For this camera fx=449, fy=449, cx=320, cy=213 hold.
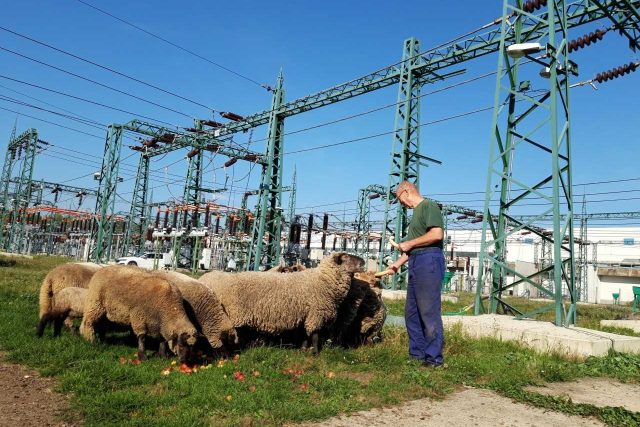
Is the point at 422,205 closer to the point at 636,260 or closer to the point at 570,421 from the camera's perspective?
the point at 570,421

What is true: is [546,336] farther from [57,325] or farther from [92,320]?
[57,325]

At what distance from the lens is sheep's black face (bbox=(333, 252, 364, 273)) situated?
582 cm

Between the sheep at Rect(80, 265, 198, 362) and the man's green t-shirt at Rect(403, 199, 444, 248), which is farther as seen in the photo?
the man's green t-shirt at Rect(403, 199, 444, 248)

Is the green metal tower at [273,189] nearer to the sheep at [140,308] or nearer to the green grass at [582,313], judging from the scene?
the green grass at [582,313]

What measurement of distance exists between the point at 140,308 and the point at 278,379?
1.96 m

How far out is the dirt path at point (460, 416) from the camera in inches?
132

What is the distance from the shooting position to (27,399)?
12.2 feet

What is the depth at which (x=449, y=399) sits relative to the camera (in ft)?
13.2

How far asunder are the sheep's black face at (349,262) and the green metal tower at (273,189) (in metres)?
17.2

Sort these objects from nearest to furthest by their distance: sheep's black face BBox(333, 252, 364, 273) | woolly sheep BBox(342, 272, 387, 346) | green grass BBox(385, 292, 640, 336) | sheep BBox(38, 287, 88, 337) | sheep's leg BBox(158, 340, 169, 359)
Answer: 1. sheep's leg BBox(158, 340, 169, 359)
2. sheep's black face BBox(333, 252, 364, 273)
3. sheep BBox(38, 287, 88, 337)
4. woolly sheep BBox(342, 272, 387, 346)
5. green grass BBox(385, 292, 640, 336)

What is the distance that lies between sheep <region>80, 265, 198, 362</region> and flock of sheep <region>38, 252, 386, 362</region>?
10 mm

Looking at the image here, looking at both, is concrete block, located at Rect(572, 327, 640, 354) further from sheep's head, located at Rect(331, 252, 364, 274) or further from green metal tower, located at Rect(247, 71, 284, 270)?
green metal tower, located at Rect(247, 71, 284, 270)

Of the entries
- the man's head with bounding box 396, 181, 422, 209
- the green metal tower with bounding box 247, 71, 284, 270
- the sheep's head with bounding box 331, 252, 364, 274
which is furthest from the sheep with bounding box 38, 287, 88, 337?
the green metal tower with bounding box 247, 71, 284, 270

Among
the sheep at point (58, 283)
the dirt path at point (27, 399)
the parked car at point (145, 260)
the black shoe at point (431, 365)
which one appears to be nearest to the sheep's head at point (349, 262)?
the black shoe at point (431, 365)
